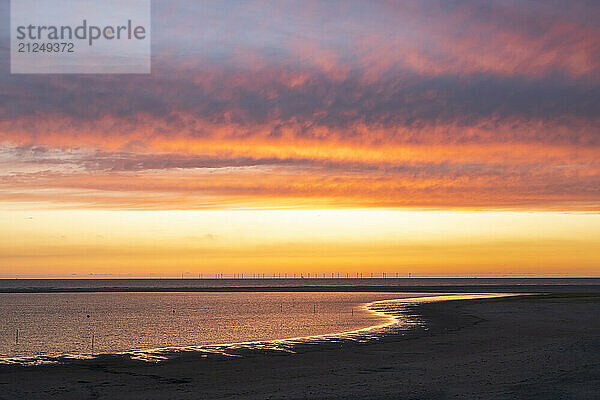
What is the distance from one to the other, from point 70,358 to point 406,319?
47.9m

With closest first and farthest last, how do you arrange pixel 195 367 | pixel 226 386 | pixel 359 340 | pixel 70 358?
pixel 226 386 → pixel 195 367 → pixel 70 358 → pixel 359 340

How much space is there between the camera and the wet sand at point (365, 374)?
33.0 meters

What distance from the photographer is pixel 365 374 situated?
129 feet

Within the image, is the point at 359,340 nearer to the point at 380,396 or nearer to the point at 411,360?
the point at 411,360

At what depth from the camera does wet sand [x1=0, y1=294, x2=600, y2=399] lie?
33000mm

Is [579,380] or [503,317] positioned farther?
[503,317]

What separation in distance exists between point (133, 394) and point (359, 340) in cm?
2971

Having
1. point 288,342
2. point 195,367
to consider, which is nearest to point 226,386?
point 195,367

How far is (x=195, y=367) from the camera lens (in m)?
44.6

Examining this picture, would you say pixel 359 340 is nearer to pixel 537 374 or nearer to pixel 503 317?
pixel 537 374

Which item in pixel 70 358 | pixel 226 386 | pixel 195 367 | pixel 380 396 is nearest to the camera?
pixel 380 396

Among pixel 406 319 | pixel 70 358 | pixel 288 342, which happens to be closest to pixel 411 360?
pixel 288 342

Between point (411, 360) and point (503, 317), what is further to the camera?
point (503, 317)

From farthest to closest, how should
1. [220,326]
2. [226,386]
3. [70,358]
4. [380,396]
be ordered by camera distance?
[220,326] < [70,358] < [226,386] < [380,396]
